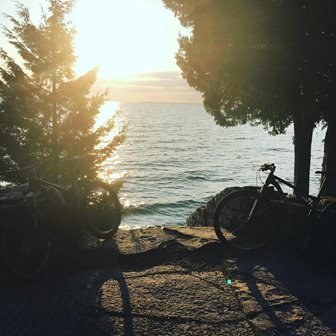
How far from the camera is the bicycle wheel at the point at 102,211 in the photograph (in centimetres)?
663

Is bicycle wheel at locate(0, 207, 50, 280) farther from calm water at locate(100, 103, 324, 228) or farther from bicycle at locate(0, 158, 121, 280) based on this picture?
calm water at locate(100, 103, 324, 228)

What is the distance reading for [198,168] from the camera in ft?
180

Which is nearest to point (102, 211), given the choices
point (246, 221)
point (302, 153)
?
point (246, 221)

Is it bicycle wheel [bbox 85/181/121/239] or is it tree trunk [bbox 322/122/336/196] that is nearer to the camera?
bicycle wheel [bbox 85/181/121/239]

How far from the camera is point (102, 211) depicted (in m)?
6.79

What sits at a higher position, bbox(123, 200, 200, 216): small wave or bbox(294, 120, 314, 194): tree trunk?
bbox(294, 120, 314, 194): tree trunk

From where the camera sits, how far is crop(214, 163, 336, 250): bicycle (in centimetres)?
615

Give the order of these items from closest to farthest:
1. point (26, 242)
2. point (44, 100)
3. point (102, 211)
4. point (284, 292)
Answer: point (284, 292) → point (26, 242) → point (102, 211) → point (44, 100)

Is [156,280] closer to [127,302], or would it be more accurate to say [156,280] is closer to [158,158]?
[127,302]

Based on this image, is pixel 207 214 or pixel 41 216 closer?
pixel 41 216

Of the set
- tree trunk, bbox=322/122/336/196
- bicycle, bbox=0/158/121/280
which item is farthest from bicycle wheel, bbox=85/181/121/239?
tree trunk, bbox=322/122/336/196

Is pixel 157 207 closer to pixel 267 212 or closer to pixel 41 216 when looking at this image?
pixel 267 212

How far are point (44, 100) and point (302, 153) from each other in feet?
41.5

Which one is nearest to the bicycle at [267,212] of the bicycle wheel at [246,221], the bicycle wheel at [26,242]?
the bicycle wheel at [246,221]
